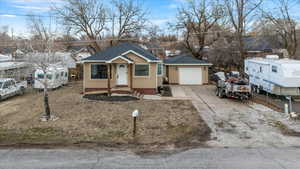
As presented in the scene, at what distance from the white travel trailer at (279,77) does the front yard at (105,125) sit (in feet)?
21.9

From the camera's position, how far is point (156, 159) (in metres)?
6.96

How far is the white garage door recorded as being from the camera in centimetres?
2547

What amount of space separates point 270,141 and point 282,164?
2.28 meters

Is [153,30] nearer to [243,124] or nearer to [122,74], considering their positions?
[122,74]

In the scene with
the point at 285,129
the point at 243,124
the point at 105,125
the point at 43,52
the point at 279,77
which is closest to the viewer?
the point at 285,129

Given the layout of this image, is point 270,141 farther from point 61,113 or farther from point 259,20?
point 259,20

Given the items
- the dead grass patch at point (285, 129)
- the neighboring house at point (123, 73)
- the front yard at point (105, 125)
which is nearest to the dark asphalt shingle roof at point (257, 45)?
the neighboring house at point (123, 73)

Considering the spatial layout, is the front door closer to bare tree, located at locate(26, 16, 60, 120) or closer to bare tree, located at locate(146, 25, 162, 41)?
bare tree, located at locate(26, 16, 60, 120)

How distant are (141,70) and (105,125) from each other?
28.5 ft

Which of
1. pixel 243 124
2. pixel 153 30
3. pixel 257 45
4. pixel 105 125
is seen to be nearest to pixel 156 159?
pixel 105 125

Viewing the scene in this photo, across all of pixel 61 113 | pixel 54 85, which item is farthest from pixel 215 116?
pixel 54 85

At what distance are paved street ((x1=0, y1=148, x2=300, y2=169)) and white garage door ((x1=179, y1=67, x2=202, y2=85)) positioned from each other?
59.0 ft

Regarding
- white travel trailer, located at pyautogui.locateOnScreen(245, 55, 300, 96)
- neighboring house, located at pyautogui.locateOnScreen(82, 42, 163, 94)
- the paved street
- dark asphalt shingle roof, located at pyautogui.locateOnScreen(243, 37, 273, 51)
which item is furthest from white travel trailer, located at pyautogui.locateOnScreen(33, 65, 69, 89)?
dark asphalt shingle roof, located at pyautogui.locateOnScreen(243, 37, 273, 51)

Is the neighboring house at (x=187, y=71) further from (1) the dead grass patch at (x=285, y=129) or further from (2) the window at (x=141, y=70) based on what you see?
(1) the dead grass patch at (x=285, y=129)
